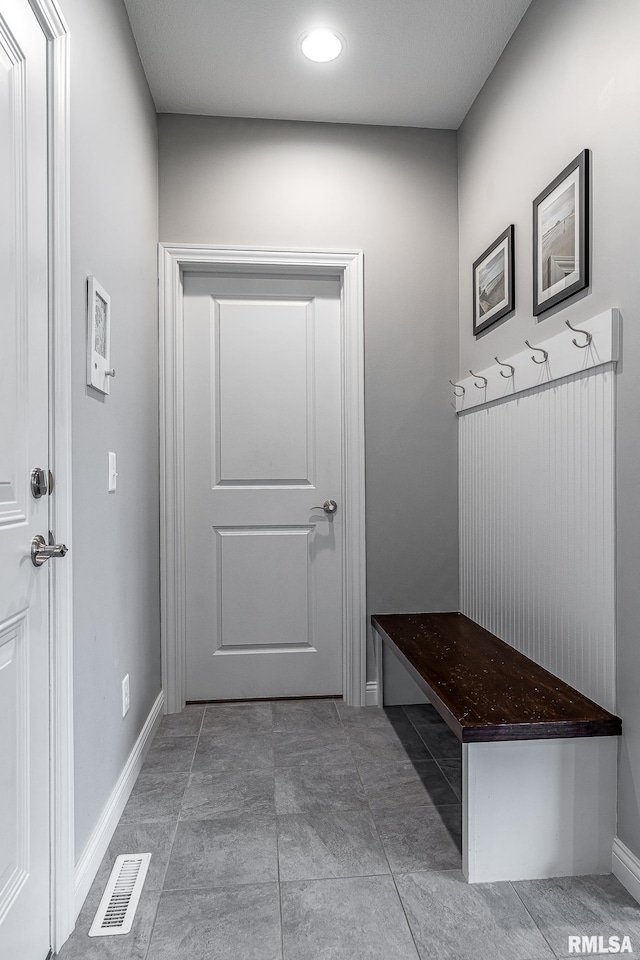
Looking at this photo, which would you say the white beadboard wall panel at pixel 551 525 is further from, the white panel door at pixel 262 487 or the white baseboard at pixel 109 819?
the white baseboard at pixel 109 819

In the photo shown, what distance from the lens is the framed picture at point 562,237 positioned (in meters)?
1.76

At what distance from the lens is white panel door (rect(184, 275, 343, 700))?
281 centimetres

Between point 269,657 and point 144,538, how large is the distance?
870mm

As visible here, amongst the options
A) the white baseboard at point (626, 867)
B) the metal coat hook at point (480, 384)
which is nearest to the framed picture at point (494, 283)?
the metal coat hook at point (480, 384)

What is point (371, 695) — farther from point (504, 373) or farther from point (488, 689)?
point (504, 373)

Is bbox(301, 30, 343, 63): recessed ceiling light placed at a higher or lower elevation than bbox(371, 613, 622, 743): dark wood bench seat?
higher

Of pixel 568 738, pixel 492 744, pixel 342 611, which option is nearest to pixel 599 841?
pixel 568 738

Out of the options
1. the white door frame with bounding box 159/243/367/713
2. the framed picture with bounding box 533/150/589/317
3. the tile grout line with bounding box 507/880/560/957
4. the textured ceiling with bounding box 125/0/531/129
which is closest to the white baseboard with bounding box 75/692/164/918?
the white door frame with bounding box 159/243/367/713

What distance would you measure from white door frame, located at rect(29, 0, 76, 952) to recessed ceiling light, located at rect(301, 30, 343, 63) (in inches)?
46.1

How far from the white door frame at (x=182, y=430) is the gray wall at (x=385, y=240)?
6 centimetres

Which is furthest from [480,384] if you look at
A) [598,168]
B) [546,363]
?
[598,168]

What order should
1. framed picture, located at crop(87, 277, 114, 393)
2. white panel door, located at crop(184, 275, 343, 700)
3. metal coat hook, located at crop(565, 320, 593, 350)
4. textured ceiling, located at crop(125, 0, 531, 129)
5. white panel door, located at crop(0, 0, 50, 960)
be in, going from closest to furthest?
white panel door, located at crop(0, 0, 50, 960) < framed picture, located at crop(87, 277, 114, 393) < metal coat hook, located at crop(565, 320, 593, 350) < textured ceiling, located at crop(125, 0, 531, 129) < white panel door, located at crop(184, 275, 343, 700)

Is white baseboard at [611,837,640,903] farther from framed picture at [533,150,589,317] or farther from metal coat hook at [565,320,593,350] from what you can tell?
framed picture at [533,150,589,317]

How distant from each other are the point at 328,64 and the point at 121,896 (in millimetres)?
2798
